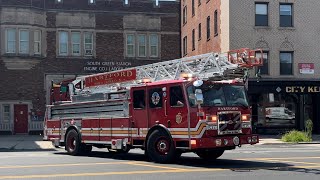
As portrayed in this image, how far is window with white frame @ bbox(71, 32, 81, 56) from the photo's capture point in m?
37.7

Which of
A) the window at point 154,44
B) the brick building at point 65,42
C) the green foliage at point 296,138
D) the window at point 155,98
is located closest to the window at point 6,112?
the brick building at point 65,42

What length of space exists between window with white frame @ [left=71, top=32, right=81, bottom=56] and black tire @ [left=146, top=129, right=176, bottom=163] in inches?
974

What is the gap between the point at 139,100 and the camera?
14664mm

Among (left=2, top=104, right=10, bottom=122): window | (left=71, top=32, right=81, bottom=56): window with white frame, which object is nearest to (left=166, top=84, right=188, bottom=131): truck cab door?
(left=71, top=32, right=81, bottom=56): window with white frame

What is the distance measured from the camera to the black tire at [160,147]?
13.5 metres

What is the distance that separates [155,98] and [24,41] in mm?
24088

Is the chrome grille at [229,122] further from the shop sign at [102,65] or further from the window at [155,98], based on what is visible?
the shop sign at [102,65]

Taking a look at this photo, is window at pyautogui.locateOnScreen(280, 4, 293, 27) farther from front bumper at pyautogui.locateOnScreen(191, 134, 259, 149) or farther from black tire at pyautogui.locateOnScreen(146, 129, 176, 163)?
black tire at pyautogui.locateOnScreen(146, 129, 176, 163)

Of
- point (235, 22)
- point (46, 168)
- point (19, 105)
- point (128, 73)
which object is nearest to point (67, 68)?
point (19, 105)

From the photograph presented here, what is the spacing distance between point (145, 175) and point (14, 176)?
9.50 feet

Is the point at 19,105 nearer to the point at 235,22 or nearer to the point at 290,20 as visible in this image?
the point at 235,22

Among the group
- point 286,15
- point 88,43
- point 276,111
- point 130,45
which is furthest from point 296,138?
point 88,43

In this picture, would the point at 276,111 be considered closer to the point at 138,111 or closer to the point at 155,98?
the point at 138,111

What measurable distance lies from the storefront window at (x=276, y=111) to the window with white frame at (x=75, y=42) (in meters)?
14.4
